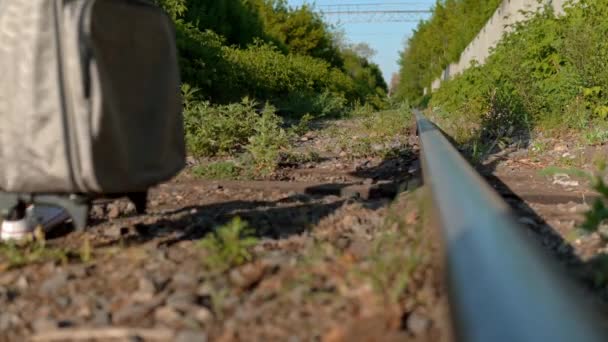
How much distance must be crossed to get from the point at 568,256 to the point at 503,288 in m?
1.43

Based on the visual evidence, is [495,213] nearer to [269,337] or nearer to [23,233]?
[269,337]

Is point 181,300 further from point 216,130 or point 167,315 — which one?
point 216,130

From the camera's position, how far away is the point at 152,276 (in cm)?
163

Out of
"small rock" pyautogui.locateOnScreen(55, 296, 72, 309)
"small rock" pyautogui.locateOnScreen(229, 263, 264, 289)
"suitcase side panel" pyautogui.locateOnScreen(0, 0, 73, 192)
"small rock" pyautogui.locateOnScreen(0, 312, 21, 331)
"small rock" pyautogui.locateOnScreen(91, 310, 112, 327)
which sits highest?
"suitcase side panel" pyautogui.locateOnScreen(0, 0, 73, 192)

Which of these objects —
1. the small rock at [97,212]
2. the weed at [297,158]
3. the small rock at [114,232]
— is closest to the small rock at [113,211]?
→ the small rock at [97,212]

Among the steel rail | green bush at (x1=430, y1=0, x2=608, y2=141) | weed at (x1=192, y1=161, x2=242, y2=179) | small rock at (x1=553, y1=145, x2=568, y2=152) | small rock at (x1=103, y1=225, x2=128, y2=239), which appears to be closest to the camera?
the steel rail

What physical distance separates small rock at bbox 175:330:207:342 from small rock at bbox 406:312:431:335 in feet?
1.29

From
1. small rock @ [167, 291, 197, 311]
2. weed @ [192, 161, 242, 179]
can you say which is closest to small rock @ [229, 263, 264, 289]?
small rock @ [167, 291, 197, 311]

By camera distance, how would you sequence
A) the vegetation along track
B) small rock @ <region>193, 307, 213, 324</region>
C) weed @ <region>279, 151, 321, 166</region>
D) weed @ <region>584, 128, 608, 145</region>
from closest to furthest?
the vegetation along track < small rock @ <region>193, 307, 213, 324</region> < weed @ <region>279, 151, 321, 166</region> < weed @ <region>584, 128, 608, 145</region>

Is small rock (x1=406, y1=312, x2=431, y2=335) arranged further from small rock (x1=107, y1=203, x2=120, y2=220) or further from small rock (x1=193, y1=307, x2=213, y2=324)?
small rock (x1=107, y1=203, x2=120, y2=220)

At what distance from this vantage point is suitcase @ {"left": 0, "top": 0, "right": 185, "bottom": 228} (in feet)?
5.29

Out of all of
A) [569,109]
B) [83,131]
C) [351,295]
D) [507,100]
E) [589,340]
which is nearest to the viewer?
[589,340]

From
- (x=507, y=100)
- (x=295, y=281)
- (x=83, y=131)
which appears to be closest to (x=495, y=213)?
(x=295, y=281)

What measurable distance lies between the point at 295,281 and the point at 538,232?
1.44 meters
